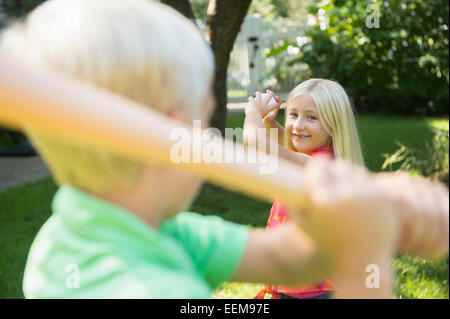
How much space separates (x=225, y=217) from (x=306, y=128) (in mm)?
2419

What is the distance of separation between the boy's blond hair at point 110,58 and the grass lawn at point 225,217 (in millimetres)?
2567

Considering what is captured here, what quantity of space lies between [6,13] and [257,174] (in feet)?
30.9

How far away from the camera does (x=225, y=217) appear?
497cm

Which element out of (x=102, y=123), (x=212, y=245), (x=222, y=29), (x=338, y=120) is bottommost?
(x=222, y=29)

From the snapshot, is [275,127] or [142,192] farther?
[275,127]

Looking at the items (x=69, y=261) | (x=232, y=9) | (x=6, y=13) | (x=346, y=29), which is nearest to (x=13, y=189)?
(x=232, y=9)

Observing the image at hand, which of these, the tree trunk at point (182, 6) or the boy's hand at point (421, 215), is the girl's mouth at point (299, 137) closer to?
the boy's hand at point (421, 215)

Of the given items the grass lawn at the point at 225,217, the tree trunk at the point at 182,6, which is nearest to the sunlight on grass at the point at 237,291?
the grass lawn at the point at 225,217

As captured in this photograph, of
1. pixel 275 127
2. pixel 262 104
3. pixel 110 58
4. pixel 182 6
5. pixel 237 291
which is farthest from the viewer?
pixel 182 6

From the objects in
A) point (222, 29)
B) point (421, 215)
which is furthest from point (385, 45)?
point (421, 215)

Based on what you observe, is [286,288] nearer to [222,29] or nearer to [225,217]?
[225,217]

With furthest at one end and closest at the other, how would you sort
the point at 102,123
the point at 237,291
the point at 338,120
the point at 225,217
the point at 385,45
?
the point at 385,45
the point at 225,217
the point at 237,291
the point at 338,120
the point at 102,123

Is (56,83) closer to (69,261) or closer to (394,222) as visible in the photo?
(69,261)

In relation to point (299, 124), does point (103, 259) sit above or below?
above
